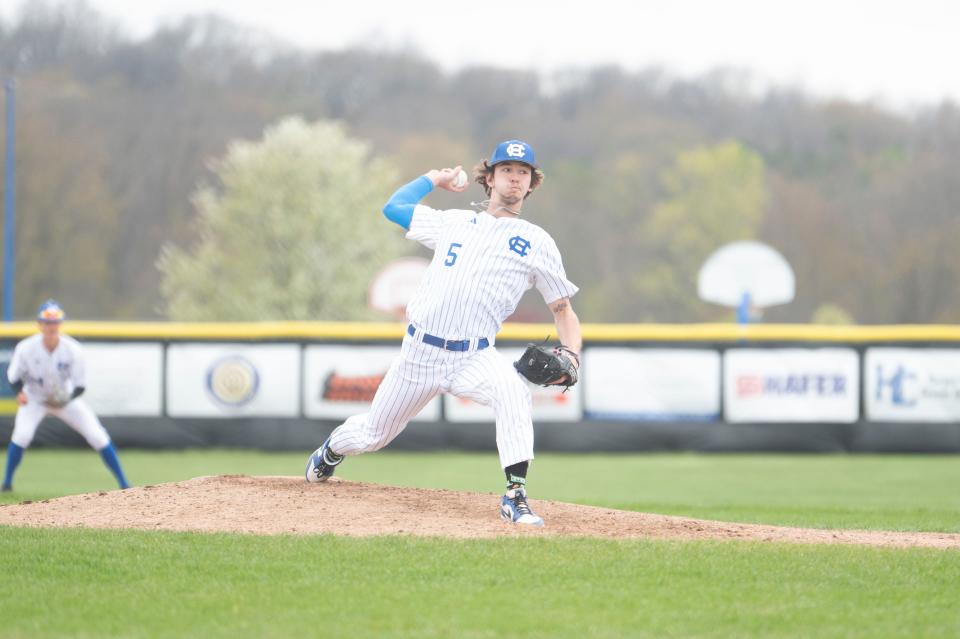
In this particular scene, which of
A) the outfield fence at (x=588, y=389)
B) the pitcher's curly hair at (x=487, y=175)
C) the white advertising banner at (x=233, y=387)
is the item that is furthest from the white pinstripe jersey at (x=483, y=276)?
A: the white advertising banner at (x=233, y=387)

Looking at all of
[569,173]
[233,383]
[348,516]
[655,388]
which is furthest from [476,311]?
[569,173]

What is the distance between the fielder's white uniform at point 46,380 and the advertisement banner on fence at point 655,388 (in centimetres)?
759

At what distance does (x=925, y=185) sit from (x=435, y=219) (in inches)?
2040

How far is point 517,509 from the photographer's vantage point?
6719 mm

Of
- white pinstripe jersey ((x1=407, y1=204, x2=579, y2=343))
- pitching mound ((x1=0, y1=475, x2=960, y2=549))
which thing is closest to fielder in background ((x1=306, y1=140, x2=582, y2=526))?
white pinstripe jersey ((x1=407, y1=204, x2=579, y2=343))

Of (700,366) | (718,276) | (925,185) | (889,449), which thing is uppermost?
(925,185)

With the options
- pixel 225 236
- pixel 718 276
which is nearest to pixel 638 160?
pixel 225 236

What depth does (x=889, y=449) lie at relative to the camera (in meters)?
17.0

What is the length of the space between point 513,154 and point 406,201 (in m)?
0.73

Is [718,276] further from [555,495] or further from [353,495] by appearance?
[353,495]

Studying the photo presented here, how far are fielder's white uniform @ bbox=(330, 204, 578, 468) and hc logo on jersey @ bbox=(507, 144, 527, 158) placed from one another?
1.16 ft

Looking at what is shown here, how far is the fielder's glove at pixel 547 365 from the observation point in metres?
6.73

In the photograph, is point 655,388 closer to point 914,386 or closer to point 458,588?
point 914,386

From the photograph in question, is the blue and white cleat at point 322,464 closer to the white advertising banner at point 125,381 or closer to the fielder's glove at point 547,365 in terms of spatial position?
the fielder's glove at point 547,365
